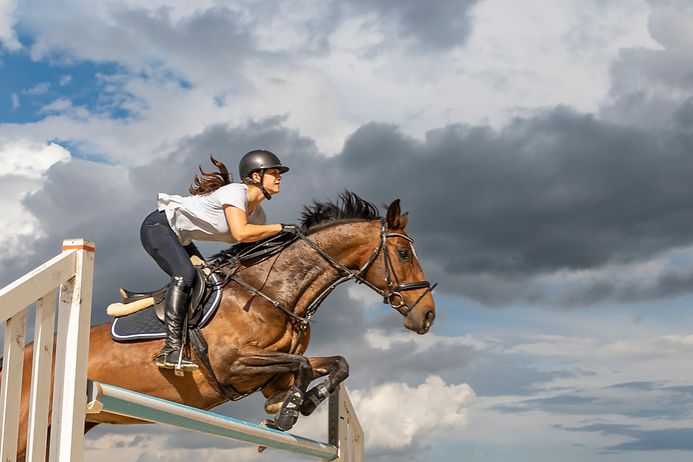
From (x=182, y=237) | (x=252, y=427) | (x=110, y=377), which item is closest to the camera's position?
(x=252, y=427)

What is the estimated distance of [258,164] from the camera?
21.1 ft

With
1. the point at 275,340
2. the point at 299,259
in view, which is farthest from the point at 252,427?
the point at 299,259

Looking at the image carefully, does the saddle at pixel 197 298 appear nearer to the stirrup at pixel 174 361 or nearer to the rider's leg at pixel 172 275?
the rider's leg at pixel 172 275

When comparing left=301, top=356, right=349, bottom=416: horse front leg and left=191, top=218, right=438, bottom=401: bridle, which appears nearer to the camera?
left=301, top=356, right=349, bottom=416: horse front leg

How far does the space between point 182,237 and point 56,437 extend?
3369mm

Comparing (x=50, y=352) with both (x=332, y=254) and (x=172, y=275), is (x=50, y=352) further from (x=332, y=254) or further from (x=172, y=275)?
(x=332, y=254)

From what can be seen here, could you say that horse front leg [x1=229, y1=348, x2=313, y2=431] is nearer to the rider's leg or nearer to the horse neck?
the rider's leg

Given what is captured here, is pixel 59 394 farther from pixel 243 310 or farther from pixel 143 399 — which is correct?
pixel 243 310

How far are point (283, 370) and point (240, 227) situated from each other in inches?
42.5

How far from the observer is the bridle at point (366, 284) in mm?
6293

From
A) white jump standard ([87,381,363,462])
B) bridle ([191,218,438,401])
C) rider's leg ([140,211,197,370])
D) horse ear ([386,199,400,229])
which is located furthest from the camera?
horse ear ([386,199,400,229])

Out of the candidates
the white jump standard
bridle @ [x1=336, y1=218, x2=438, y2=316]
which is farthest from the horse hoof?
bridle @ [x1=336, y1=218, x2=438, y2=316]

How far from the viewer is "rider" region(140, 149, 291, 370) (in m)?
5.99

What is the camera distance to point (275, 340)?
6219mm
